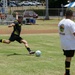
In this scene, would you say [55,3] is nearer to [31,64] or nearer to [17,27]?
[17,27]

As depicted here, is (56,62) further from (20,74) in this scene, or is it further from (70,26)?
(70,26)

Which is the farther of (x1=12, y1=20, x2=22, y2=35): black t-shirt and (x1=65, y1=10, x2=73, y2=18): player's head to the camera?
(x1=12, y1=20, x2=22, y2=35): black t-shirt

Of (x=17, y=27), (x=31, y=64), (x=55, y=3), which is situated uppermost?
(x=17, y=27)

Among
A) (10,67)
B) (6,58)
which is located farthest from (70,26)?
(6,58)

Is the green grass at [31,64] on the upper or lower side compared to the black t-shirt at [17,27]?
lower

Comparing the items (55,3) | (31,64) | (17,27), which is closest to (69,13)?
(31,64)

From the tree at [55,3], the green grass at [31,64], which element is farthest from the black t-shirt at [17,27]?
the tree at [55,3]

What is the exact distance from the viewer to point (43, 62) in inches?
482

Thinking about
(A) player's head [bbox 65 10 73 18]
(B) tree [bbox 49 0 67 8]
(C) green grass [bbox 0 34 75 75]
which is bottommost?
(B) tree [bbox 49 0 67 8]

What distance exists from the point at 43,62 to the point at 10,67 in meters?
1.62


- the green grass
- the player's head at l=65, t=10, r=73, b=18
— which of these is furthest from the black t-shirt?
the player's head at l=65, t=10, r=73, b=18

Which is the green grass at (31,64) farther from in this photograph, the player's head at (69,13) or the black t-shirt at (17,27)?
the player's head at (69,13)

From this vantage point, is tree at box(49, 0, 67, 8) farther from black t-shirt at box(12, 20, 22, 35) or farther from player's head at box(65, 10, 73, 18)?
player's head at box(65, 10, 73, 18)

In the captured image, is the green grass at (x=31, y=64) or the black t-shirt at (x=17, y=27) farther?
the black t-shirt at (x=17, y=27)
